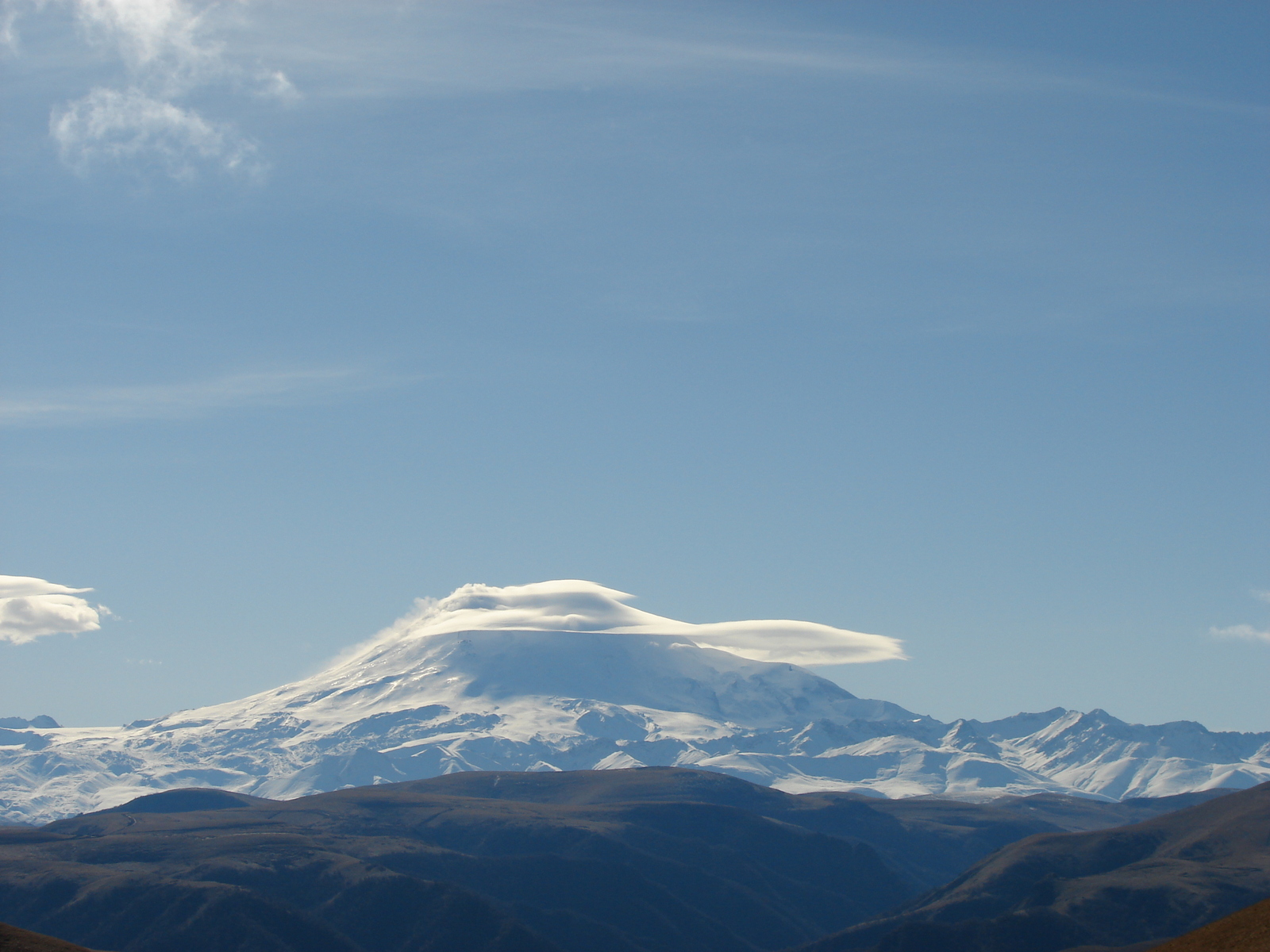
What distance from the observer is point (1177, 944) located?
103812 mm

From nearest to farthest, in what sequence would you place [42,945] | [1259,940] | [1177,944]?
[1259,940] → [1177,944] → [42,945]

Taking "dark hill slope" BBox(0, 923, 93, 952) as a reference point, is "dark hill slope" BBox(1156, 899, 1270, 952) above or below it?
above

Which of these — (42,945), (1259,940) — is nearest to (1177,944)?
(1259,940)

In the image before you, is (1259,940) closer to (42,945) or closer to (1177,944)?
(1177,944)

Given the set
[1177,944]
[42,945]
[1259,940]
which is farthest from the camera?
[42,945]

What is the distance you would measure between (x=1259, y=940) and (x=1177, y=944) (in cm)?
825

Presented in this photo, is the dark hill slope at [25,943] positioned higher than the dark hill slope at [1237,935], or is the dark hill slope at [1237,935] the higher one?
the dark hill slope at [1237,935]

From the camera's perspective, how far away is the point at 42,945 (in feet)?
480

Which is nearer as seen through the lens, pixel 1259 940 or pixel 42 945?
pixel 1259 940

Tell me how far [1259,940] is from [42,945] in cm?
11586

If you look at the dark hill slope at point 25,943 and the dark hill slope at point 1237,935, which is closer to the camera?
the dark hill slope at point 1237,935

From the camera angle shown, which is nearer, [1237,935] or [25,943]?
[1237,935]

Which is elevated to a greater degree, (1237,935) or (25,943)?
(1237,935)

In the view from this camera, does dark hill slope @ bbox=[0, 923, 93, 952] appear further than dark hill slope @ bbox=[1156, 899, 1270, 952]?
Yes
